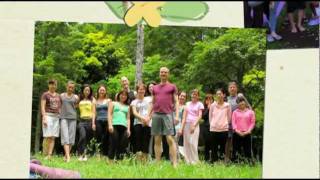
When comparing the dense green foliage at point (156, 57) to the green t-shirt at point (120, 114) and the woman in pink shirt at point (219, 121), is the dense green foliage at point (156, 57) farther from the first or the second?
the green t-shirt at point (120, 114)

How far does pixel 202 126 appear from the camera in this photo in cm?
1119

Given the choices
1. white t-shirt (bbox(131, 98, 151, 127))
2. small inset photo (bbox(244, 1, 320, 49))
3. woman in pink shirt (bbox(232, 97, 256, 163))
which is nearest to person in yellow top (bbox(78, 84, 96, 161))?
white t-shirt (bbox(131, 98, 151, 127))

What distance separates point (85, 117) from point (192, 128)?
1877 millimetres

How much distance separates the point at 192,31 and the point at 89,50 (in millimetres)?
4015

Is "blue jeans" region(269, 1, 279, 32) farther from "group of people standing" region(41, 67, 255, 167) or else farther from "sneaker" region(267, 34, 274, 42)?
"group of people standing" region(41, 67, 255, 167)

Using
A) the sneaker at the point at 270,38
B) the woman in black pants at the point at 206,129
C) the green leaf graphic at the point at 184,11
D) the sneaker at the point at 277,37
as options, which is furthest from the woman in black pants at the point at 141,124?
the sneaker at the point at 277,37

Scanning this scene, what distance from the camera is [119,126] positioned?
958cm

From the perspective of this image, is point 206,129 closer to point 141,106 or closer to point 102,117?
point 141,106

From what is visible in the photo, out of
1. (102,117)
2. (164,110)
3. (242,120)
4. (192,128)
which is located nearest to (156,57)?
(192,128)

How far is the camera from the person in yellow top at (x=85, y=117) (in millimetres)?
10078

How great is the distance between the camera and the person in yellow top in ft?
33.1

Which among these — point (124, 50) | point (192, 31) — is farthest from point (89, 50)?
point (192, 31)

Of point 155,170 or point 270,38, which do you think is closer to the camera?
point 270,38

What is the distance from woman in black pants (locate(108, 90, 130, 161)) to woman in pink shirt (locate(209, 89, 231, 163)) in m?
1.47
